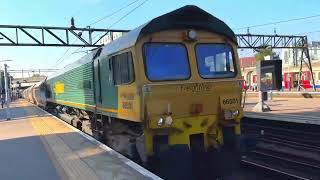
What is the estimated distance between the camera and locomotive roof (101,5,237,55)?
896 cm

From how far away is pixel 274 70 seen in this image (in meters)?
21.3

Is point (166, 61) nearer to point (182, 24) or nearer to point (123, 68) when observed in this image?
point (182, 24)

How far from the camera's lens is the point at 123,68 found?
378 inches

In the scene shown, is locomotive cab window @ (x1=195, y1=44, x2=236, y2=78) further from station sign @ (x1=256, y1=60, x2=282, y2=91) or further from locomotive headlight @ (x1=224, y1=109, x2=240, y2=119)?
station sign @ (x1=256, y1=60, x2=282, y2=91)

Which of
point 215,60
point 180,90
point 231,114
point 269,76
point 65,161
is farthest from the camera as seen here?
point 269,76

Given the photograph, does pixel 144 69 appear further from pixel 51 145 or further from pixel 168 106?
pixel 51 145

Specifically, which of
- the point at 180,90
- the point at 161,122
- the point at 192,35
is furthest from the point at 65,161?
the point at 192,35

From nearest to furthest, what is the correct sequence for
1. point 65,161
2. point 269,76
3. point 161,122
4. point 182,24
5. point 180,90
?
point 161,122
point 180,90
point 182,24
point 65,161
point 269,76

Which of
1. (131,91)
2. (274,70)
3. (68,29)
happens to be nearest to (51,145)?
(131,91)

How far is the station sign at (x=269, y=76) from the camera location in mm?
21266

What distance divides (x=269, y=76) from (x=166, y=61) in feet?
45.7

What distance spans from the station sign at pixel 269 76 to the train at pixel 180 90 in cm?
1188

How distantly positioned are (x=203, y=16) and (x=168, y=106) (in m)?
2.07

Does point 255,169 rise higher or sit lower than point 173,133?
lower
